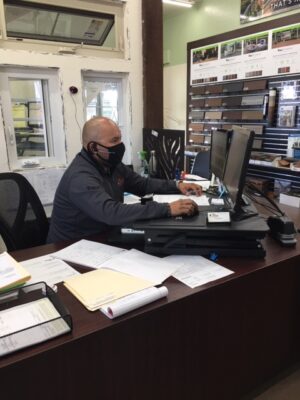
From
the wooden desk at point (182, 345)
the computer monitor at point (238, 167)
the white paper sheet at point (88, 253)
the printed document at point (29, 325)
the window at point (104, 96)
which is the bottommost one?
the wooden desk at point (182, 345)

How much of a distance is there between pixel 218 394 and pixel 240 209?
0.80m

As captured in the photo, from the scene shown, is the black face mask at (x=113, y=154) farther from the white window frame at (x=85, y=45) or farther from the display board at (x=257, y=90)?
the display board at (x=257, y=90)

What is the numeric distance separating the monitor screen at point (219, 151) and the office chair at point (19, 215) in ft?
3.65

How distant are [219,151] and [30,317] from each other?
4.92 feet

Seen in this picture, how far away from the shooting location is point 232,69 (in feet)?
11.4

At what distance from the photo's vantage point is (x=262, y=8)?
4410mm

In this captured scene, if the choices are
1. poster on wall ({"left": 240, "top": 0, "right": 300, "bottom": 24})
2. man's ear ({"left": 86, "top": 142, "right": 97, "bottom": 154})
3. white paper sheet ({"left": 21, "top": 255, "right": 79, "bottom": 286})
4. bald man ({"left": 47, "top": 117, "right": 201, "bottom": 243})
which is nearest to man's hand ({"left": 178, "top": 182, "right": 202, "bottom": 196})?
bald man ({"left": 47, "top": 117, "right": 201, "bottom": 243})

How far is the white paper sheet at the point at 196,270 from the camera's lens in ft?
4.08

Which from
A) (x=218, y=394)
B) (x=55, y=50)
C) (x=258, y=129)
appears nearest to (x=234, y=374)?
(x=218, y=394)

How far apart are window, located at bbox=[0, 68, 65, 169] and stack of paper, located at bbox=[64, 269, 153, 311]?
1818 mm

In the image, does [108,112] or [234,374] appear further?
[108,112]

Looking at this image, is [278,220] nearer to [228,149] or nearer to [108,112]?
[228,149]

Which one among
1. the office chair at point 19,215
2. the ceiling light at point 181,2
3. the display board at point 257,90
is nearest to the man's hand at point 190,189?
the office chair at point 19,215

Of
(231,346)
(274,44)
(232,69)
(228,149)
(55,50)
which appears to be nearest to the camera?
(231,346)
